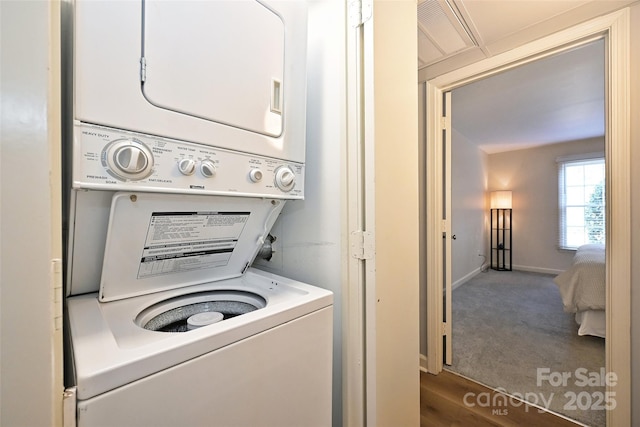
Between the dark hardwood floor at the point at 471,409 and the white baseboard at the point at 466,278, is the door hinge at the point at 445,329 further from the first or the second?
the white baseboard at the point at 466,278

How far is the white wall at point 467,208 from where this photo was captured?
434 centimetres

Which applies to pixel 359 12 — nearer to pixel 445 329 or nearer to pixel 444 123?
pixel 444 123

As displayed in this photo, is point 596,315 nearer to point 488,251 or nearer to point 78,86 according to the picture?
point 488,251

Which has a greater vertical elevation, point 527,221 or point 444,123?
point 444,123

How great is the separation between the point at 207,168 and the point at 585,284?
3629 mm

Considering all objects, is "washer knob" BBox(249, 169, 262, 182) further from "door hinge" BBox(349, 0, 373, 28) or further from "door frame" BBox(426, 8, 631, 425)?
"door frame" BBox(426, 8, 631, 425)

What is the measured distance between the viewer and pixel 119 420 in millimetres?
460

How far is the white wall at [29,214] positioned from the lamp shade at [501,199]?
6.85 m

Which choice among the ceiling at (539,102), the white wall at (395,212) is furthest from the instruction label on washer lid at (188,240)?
the ceiling at (539,102)

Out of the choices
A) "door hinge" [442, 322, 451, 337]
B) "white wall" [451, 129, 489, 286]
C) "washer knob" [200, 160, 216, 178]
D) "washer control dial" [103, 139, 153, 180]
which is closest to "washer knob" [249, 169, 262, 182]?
"washer knob" [200, 160, 216, 178]

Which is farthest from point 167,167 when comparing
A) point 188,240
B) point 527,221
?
point 527,221

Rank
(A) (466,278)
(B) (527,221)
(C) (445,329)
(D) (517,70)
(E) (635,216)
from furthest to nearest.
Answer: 1. (B) (527,221)
2. (A) (466,278)
3. (D) (517,70)
4. (C) (445,329)
5. (E) (635,216)

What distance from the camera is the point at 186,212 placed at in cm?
79

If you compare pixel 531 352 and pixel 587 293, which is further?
pixel 587 293
